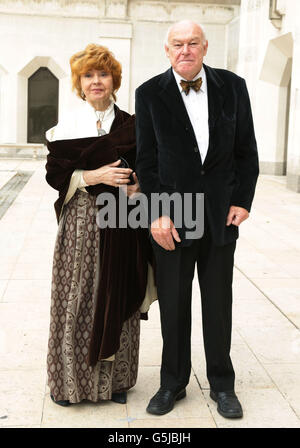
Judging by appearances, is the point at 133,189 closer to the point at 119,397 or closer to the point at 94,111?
the point at 94,111

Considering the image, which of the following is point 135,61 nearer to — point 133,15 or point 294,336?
point 133,15

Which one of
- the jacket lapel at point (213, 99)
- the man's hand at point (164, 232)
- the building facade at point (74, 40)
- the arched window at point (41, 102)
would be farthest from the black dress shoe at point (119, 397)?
the arched window at point (41, 102)

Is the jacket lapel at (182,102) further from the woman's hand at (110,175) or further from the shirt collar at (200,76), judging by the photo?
the woman's hand at (110,175)

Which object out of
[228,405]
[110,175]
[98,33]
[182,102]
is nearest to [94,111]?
[110,175]

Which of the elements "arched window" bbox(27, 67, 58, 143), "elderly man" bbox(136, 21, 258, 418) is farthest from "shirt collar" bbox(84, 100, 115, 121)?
"arched window" bbox(27, 67, 58, 143)

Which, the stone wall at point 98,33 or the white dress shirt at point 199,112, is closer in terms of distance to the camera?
the white dress shirt at point 199,112

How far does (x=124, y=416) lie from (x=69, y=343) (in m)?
0.47

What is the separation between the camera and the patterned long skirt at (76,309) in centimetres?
338

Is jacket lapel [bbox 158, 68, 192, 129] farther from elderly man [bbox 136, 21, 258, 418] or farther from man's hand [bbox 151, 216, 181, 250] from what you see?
man's hand [bbox 151, 216, 181, 250]

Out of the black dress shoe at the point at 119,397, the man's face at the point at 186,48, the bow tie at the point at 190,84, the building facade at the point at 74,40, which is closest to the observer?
the man's face at the point at 186,48

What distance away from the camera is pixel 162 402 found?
3.37m

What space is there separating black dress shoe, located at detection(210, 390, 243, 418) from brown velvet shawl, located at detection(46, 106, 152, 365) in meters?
0.62

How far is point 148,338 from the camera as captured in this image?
462 centimetres

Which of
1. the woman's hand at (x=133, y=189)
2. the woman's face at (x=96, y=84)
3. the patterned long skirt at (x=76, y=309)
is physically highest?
the woman's face at (x=96, y=84)
